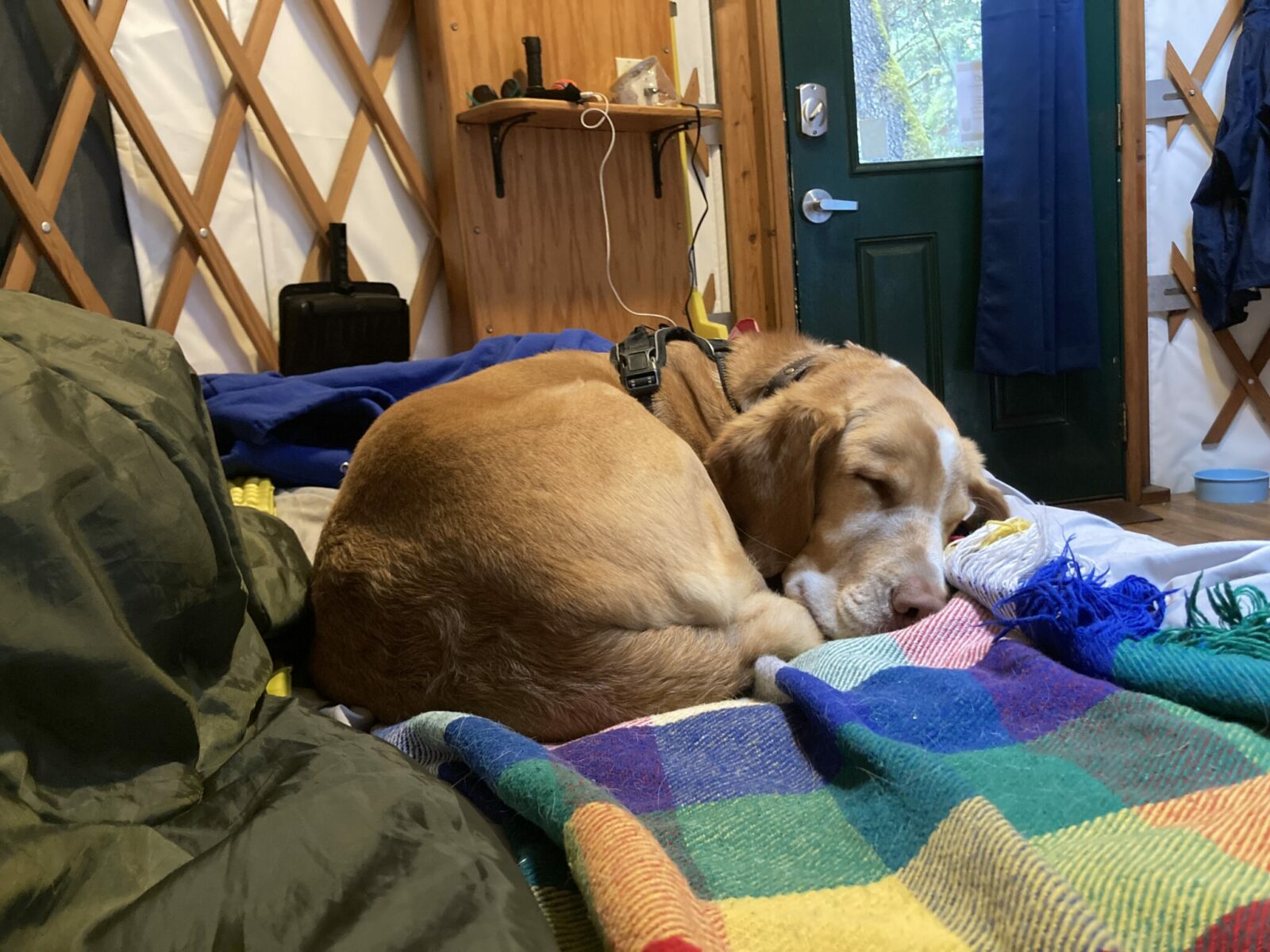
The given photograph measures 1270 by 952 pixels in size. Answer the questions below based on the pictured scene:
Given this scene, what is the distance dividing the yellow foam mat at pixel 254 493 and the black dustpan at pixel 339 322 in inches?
30.2

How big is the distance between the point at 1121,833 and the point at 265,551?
2.78ft

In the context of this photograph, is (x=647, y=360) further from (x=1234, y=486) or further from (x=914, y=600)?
(x=1234, y=486)

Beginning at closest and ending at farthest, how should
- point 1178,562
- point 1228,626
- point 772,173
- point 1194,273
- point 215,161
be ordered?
1. point 1228,626
2. point 1178,562
3. point 215,161
4. point 772,173
5. point 1194,273

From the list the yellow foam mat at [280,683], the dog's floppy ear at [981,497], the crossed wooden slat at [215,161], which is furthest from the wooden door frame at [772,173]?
the yellow foam mat at [280,683]

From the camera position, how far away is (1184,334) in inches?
122

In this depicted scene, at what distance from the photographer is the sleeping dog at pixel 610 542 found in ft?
2.55

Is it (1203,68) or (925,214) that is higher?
(1203,68)

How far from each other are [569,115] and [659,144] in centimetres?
34

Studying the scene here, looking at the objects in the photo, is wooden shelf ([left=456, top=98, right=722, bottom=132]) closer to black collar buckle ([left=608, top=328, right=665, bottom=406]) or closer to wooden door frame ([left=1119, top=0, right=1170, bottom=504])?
black collar buckle ([left=608, top=328, right=665, bottom=406])

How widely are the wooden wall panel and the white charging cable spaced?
2cm

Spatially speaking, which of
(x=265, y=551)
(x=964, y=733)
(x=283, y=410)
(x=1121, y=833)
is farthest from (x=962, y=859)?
(x=283, y=410)

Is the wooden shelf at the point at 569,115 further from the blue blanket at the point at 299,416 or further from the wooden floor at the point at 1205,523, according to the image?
the wooden floor at the point at 1205,523

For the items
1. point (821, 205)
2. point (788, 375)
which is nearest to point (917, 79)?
point (821, 205)

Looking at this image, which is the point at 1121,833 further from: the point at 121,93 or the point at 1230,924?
the point at 121,93
